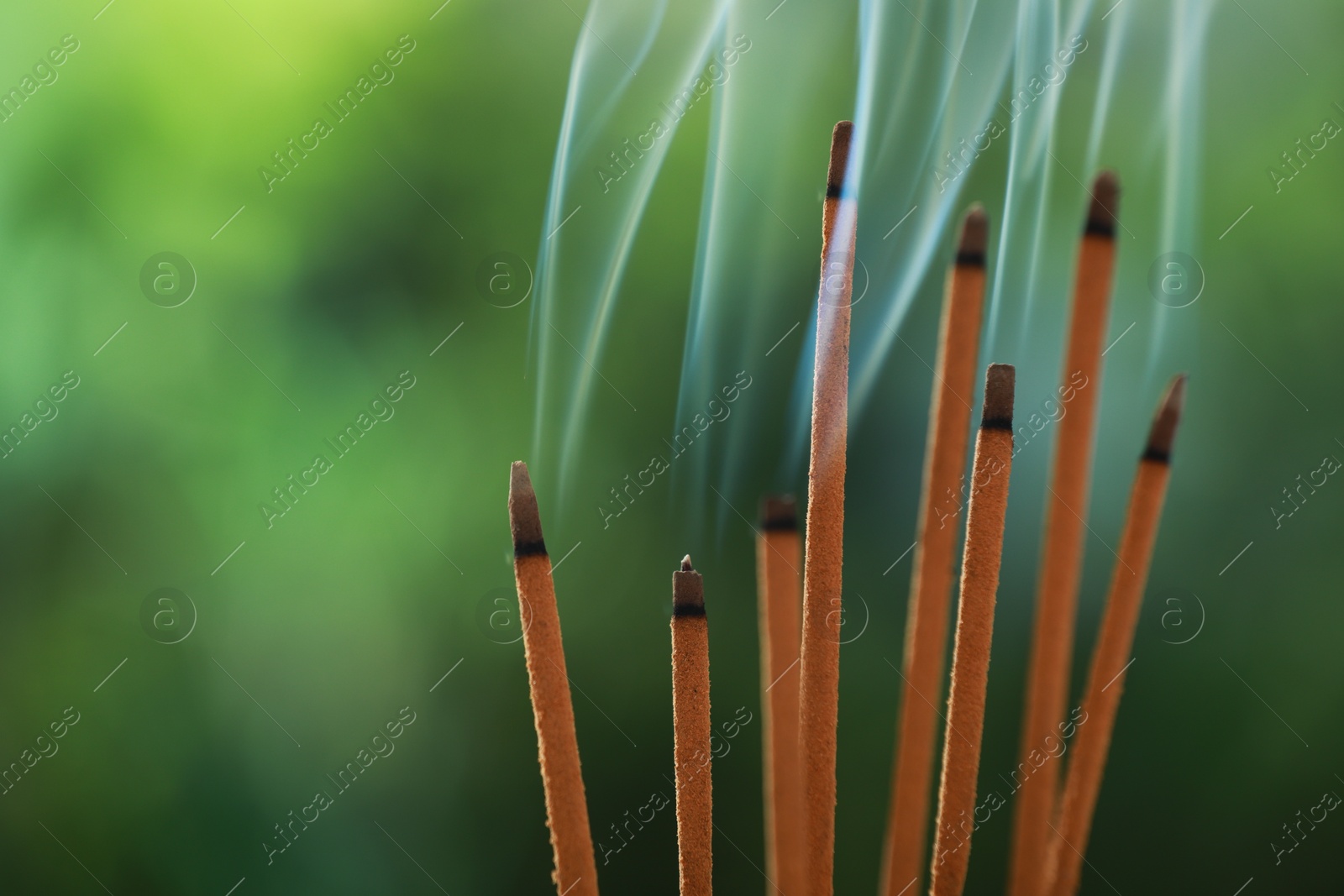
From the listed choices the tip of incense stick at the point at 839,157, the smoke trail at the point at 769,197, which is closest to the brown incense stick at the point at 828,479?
the tip of incense stick at the point at 839,157

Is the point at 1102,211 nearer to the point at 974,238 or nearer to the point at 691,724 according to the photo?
the point at 974,238

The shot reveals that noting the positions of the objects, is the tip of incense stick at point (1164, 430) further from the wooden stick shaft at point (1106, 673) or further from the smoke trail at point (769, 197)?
the smoke trail at point (769, 197)

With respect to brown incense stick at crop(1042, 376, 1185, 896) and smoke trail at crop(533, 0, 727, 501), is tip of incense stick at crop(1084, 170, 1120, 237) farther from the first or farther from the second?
smoke trail at crop(533, 0, 727, 501)

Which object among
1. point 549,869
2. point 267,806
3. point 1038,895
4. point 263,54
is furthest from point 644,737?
point 263,54

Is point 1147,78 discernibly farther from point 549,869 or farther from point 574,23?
point 549,869

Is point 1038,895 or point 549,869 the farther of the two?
point 549,869

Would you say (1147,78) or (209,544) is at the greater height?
(1147,78)
